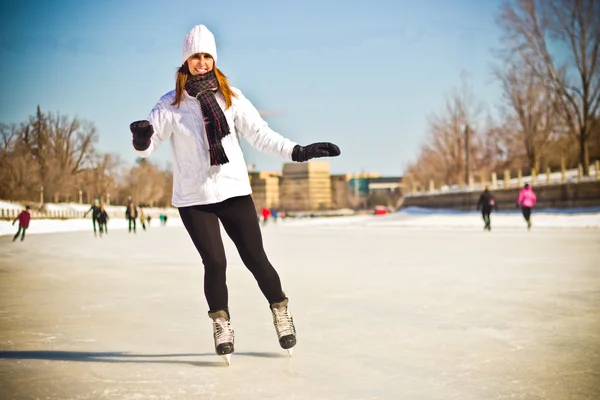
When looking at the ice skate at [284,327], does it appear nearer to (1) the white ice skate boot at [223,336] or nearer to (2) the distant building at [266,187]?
(1) the white ice skate boot at [223,336]

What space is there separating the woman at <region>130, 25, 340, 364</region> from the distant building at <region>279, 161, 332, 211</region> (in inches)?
5133

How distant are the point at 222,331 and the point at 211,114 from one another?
1041 millimetres

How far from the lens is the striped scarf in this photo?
121 inches

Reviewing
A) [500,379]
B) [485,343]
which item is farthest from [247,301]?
[500,379]

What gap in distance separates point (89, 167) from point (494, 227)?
47.4m

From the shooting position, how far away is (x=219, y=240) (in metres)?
3.26

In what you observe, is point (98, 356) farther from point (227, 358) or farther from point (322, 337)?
point (322, 337)

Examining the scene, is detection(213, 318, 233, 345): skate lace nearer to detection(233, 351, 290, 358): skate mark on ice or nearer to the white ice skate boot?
the white ice skate boot

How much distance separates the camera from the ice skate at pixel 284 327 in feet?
10.4

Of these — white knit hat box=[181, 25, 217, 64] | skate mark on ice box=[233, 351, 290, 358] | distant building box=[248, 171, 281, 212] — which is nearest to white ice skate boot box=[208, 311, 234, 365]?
skate mark on ice box=[233, 351, 290, 358]

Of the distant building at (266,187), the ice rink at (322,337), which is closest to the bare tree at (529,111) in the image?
the ice rink at (322,337)

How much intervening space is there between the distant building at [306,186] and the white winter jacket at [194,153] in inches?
5136

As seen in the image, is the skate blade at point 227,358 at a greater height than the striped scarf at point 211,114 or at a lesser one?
lesser

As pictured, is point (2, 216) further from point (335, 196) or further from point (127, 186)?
point (335, 196)
